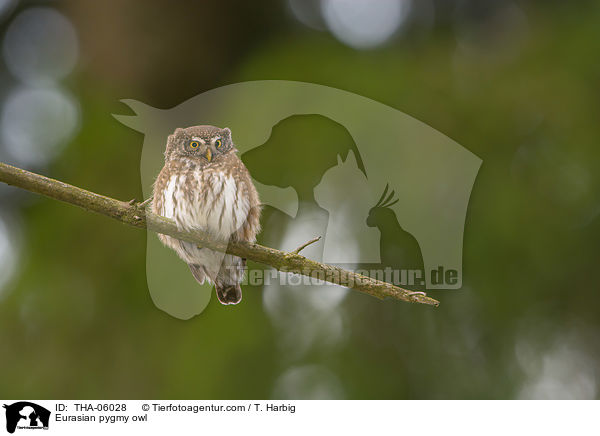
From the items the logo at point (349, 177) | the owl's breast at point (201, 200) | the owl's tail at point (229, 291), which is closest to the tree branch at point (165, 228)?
the owl's breast at point (201, 200)

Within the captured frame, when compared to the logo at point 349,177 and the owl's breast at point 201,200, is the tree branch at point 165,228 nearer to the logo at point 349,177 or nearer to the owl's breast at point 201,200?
the owl's breast at point 201,200

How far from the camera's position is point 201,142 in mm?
2389

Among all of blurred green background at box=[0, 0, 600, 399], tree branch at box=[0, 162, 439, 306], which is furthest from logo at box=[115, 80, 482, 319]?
tree branch at box=[0, 162, 439, 306]

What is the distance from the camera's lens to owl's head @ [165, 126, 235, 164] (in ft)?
7.77

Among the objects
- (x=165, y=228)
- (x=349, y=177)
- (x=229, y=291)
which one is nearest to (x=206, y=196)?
(x=229, y=291)

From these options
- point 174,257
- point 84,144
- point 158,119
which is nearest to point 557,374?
point 174,257

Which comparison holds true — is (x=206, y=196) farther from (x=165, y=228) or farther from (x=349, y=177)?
(x=349, y=177)

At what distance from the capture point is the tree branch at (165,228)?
178 cm

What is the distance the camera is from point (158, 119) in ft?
8.50

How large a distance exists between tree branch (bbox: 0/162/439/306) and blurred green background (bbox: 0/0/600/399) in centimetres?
193
